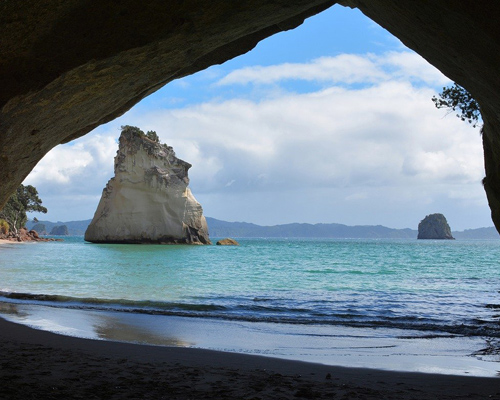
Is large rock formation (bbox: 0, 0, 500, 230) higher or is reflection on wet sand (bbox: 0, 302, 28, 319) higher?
large rock formation (bbox: 0, 0, 500, 230)

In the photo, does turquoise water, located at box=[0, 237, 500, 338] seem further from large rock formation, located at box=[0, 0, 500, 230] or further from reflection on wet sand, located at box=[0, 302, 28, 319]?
large rock formation, located at box=[0, 0, 500, 230]

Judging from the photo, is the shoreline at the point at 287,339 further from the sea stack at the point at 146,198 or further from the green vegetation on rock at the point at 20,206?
the green vegetation on rock at the point at 20,206

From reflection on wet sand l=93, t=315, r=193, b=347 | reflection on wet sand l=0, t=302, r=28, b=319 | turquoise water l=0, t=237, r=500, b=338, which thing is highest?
reflection on wet sand l=93, t=315, r=193, b=347

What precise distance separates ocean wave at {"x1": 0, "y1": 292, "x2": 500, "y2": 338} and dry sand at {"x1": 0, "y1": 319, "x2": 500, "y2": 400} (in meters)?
5.05

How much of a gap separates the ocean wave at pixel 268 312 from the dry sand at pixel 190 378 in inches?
199

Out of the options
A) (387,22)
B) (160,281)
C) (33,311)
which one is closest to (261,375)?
(387,22)

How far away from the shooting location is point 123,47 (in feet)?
19.3

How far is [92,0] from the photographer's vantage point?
523cm

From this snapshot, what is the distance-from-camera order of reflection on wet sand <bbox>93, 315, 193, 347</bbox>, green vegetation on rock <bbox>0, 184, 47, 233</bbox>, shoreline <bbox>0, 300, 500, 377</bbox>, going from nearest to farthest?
1. shoreline <bbox>0, 300, 500, 377</bbox>
2. reflection on wet sand <bbox>93, 315, 193, 347</bbox>
3. green vegetation on rock <bbox>0, 184, 47, 233</bbox>

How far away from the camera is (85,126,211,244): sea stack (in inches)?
2648

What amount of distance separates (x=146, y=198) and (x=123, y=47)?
6432 centimetres

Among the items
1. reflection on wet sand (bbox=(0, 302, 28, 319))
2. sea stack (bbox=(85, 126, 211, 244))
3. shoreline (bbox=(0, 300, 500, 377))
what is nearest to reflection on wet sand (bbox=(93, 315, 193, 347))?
shoreline (bbox=(0, 300, 500, 377))

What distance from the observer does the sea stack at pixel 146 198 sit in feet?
221

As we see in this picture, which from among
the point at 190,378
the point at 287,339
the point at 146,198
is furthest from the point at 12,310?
the point at 146,198
